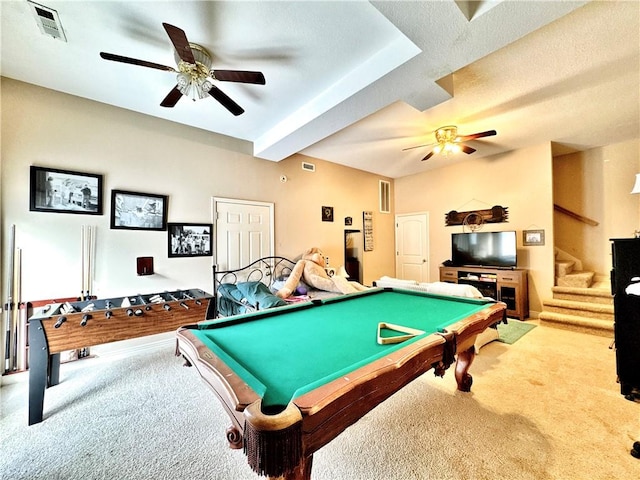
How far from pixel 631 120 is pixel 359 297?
4.59 m

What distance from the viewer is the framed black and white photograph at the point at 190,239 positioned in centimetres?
342

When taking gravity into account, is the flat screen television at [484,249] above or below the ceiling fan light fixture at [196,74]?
below

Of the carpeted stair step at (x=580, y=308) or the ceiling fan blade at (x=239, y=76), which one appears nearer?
the ceiling fan blade at (x=239, y=76)

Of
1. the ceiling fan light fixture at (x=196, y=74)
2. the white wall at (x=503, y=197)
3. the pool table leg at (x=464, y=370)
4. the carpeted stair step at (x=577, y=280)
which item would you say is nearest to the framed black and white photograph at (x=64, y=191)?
the ceiling fan light fixture at (x=196, y=74)

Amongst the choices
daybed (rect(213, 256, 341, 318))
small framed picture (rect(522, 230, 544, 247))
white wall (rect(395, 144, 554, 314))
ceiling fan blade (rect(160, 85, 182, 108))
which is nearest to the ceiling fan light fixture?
ceiling fan blade (rect(160, 85, 182, 108))

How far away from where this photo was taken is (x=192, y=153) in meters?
3.56

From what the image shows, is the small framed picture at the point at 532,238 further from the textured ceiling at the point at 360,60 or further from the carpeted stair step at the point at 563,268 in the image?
the textured ceiling at the point at 360,60

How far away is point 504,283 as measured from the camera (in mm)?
4508

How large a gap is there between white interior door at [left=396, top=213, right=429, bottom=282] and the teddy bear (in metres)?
2.66

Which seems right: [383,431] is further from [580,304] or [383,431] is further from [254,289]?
[580,304]

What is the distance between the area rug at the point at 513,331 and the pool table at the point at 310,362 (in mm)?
1729

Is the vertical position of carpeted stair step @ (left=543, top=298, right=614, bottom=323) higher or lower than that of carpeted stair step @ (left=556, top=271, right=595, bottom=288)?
lower

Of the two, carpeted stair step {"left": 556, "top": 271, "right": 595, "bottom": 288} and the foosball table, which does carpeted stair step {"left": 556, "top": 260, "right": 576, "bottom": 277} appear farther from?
the foosball table

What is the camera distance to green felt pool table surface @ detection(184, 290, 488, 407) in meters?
1.06
